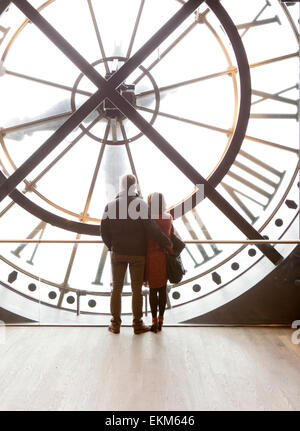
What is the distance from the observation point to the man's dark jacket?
2137 millimetres

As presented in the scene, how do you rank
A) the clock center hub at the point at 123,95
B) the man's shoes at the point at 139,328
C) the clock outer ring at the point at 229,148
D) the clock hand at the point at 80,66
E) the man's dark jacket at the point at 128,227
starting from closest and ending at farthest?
the man's dark jacket at the point at 128,227, the man's shoes at the point at 139,328, the clock hand at the point at 80,66, the clock outer ring at the point at 229,148, the clock center hub at the point at 123,95

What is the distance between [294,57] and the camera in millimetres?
3477

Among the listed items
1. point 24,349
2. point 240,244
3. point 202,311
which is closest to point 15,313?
point 24,349

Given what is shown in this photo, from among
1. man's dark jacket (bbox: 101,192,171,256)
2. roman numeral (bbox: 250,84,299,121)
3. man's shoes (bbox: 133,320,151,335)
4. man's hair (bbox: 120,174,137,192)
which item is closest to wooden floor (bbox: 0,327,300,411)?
man's shoes (bbox: 133,320,151,335)

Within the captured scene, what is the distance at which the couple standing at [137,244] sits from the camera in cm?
214

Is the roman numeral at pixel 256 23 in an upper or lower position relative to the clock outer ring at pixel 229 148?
upper

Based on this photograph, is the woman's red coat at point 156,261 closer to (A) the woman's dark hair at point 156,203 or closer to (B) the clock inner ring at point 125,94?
(A) the woman's dark hair at point 156,203

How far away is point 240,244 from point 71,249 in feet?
3.30

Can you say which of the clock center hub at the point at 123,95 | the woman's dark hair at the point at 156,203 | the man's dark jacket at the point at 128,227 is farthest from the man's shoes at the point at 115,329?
the clock center hub at the point at 123,95

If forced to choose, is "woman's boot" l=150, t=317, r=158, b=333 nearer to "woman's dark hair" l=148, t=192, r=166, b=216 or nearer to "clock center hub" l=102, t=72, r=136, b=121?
"woman's dark hair" l=148, t=192, r=166, b=216

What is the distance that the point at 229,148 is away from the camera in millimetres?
3082

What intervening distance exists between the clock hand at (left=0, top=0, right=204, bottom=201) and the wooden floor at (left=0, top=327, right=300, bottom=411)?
3.18ft

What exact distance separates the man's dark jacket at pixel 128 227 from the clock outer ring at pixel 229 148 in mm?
948

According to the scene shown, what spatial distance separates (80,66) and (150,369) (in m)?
1.77
